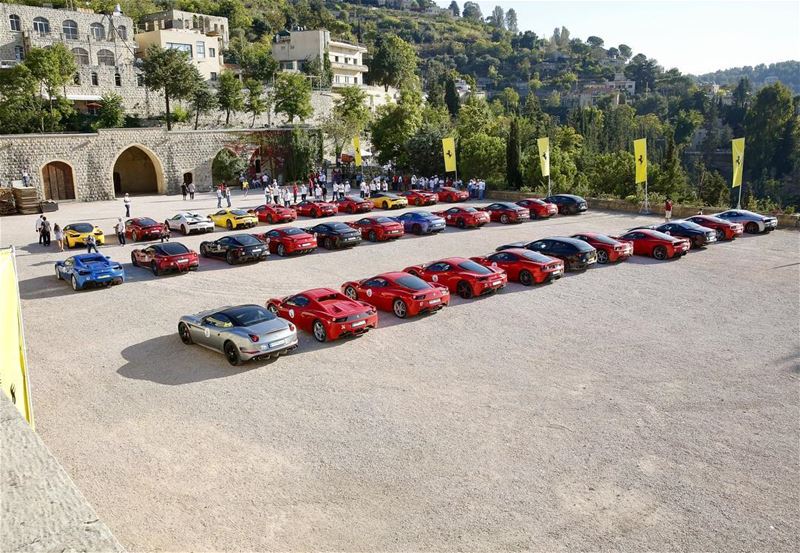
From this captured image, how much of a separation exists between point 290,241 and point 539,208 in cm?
1403

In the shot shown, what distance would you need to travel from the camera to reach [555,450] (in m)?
10.2

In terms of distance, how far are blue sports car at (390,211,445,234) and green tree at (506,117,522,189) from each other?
16.4 m

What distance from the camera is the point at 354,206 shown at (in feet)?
121

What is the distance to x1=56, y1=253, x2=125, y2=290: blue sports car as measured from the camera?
68.1 ft

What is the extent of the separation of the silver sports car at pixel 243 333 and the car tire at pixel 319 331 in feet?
3.49

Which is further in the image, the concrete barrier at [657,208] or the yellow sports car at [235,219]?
the yellow sports car at [235,219]

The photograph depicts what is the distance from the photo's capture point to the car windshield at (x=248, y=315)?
14318 millimetres

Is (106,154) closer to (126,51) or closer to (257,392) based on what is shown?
(126,51)

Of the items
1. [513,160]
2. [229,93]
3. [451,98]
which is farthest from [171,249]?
[451,98]

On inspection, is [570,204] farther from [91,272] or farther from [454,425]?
[454,425]

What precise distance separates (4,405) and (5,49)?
6893 centimetres

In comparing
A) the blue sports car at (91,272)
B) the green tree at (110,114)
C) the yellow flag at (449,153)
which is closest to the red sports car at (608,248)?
the blue sports car at (91,272)

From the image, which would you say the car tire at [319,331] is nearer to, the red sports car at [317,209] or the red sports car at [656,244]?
the red sports car at [656,244]

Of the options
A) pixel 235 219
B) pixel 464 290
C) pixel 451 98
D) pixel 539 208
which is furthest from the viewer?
pixel 451 98
